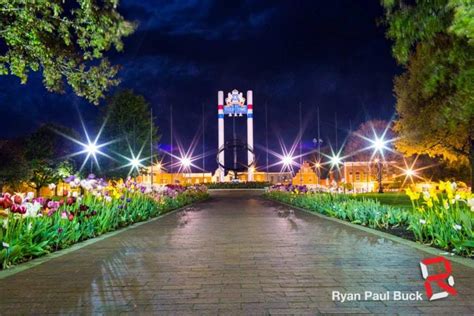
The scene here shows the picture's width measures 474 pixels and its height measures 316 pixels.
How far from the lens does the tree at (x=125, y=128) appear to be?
33219 mm

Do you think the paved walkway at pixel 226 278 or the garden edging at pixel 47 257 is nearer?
the paved walkway at pixel 226 278

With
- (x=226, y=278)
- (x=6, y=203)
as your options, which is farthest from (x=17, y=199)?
(x=226, y=278)

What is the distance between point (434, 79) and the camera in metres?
5.66

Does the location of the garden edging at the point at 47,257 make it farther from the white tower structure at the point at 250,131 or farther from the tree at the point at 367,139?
the white tower structure at the point at 250,131

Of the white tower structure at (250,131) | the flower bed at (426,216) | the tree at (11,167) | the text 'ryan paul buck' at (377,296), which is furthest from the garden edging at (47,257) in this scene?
the white tower structure at (250,131)

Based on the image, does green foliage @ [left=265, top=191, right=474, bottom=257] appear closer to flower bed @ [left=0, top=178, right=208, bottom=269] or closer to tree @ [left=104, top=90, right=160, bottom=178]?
flower bed @ [left=0, top=178, right=208, bottom=269]

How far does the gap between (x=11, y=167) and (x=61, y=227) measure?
31.0 m

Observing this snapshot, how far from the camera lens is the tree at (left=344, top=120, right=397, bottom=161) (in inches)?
2035

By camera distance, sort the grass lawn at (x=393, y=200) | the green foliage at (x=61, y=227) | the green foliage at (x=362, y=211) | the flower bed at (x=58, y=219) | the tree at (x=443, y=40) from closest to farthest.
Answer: the tree at (x=443, y=40) < the green foliage at (x=61, y=227) < the flower bed at (x=58, y=219) < the green foliage at (x=362, y=211) < the grass lawn at (x=393, y=200)

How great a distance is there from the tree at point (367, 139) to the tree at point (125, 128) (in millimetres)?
29481

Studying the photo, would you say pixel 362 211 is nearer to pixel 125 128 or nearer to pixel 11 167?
pixel 125 128

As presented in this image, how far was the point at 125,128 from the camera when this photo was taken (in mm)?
33594

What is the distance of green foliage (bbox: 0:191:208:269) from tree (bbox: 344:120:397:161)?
4187 cm

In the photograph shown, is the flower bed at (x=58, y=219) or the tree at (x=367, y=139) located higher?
the tree at (x=367, y=139)
